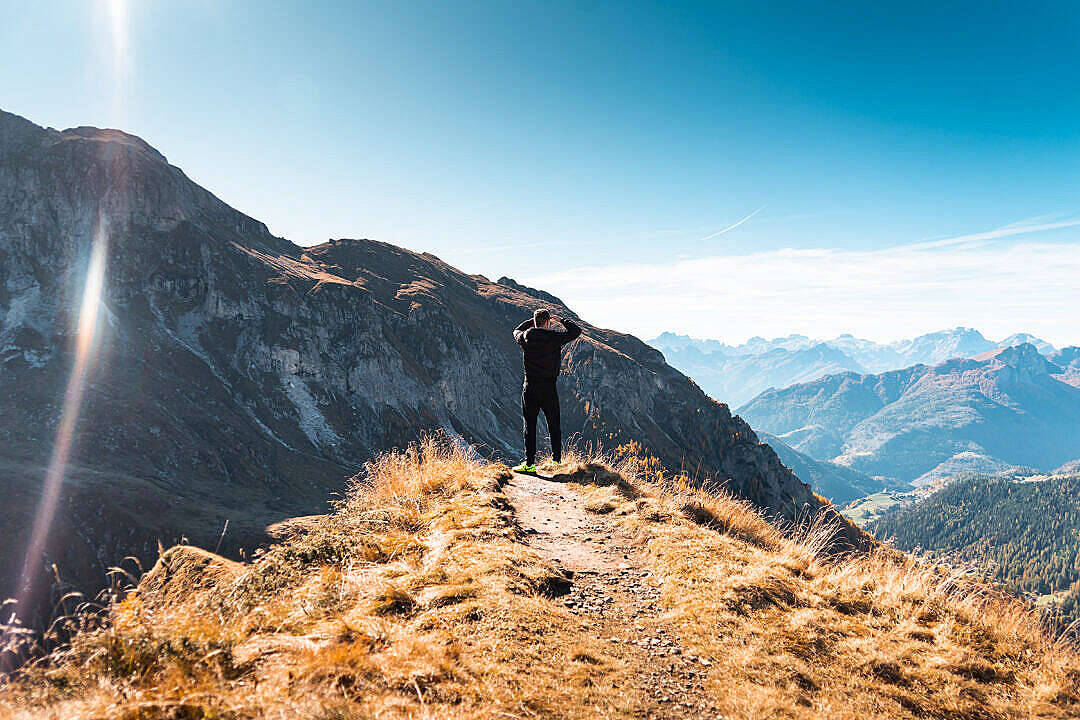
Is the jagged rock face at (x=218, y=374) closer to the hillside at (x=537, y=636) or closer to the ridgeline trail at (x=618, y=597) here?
the ridgeline trail at (x=618, y=597)

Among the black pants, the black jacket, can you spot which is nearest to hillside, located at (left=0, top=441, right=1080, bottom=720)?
the black pants

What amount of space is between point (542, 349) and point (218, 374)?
117806 mm

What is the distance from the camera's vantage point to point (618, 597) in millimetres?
6102

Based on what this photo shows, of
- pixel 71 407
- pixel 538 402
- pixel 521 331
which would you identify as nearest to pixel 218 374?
pixel 71 407

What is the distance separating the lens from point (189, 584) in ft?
17.0

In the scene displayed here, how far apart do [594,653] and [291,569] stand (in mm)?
3787

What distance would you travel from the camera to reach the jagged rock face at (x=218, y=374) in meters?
71.1

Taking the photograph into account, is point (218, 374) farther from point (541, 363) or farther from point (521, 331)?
point (541, 363)

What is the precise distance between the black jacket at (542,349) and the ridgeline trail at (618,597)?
344 centimetres

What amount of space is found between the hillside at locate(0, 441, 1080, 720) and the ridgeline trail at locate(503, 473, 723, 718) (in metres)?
0.03

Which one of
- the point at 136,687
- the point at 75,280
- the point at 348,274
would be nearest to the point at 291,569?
the point at 136,687

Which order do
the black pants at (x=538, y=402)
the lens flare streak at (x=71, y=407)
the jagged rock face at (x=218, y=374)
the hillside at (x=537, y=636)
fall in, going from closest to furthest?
the hillside at (x=537, y=636) < the black pants at (x=538, y=402) < the lens flare streak at (x=71, y=407) < the jagged rock face at (x=218, y=374)

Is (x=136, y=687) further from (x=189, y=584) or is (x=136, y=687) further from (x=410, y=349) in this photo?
(x=410, y=349)

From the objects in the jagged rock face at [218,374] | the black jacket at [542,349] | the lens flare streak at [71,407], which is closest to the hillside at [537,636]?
the black jacket at [542,349]
